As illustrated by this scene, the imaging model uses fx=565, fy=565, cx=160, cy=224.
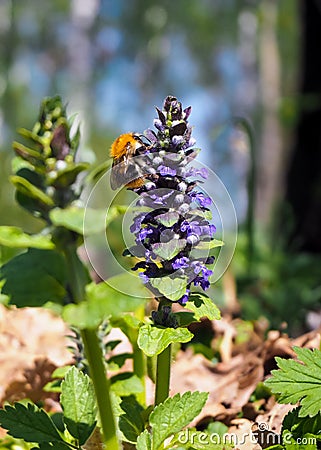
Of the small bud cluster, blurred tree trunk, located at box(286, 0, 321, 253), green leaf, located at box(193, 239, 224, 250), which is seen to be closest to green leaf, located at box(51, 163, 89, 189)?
the small bud cluster

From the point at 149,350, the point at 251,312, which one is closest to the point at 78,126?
the point at 149,350

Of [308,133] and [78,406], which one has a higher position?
[308,133]

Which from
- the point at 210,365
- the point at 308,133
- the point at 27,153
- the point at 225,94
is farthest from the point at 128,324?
the point at 225,94

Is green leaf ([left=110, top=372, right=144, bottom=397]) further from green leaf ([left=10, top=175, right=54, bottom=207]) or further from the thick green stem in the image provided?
green leaf ([left=10, top=175, right=54, bottom=207])

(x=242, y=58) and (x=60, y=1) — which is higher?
(x=60, y=1)

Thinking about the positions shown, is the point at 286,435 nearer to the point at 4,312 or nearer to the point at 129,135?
the point at 129,135

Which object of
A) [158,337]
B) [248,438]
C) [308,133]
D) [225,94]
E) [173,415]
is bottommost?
[248,438]

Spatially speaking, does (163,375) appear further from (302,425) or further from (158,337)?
(302,425)
